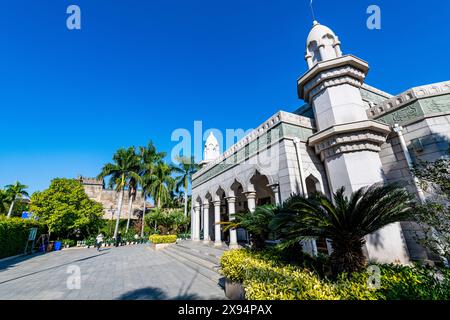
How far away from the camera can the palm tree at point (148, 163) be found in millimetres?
25906

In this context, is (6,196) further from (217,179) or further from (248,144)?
(248,144)

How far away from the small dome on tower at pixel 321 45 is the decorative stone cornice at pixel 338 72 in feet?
3.11

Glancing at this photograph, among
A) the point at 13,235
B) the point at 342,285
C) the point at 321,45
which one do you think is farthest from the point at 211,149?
the point at 342,285

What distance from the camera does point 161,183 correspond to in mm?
25828

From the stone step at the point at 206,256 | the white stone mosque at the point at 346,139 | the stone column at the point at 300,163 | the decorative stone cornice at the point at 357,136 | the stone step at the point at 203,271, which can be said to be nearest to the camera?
the white stone mosque at the point at 346,139

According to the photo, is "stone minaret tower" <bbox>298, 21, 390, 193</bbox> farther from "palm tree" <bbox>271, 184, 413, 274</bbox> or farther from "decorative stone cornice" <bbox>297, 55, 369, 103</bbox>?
"palm tree" <bbox>271, 184, 413, 274</bbox>

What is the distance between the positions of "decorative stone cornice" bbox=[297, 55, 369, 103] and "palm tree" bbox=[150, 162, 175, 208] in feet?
71.1

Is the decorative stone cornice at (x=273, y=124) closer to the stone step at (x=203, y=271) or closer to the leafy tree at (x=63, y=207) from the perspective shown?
the stone step at (x=203, y=271)

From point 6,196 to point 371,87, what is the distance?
141ft

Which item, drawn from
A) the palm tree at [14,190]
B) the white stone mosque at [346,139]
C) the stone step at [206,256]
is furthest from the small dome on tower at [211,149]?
the palm tree at [14,190]

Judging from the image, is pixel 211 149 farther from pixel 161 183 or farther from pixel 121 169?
pixel 121 169

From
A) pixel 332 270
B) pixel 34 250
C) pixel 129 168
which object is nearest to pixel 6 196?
pixel 34 250

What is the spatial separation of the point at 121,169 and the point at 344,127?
2436 cm
